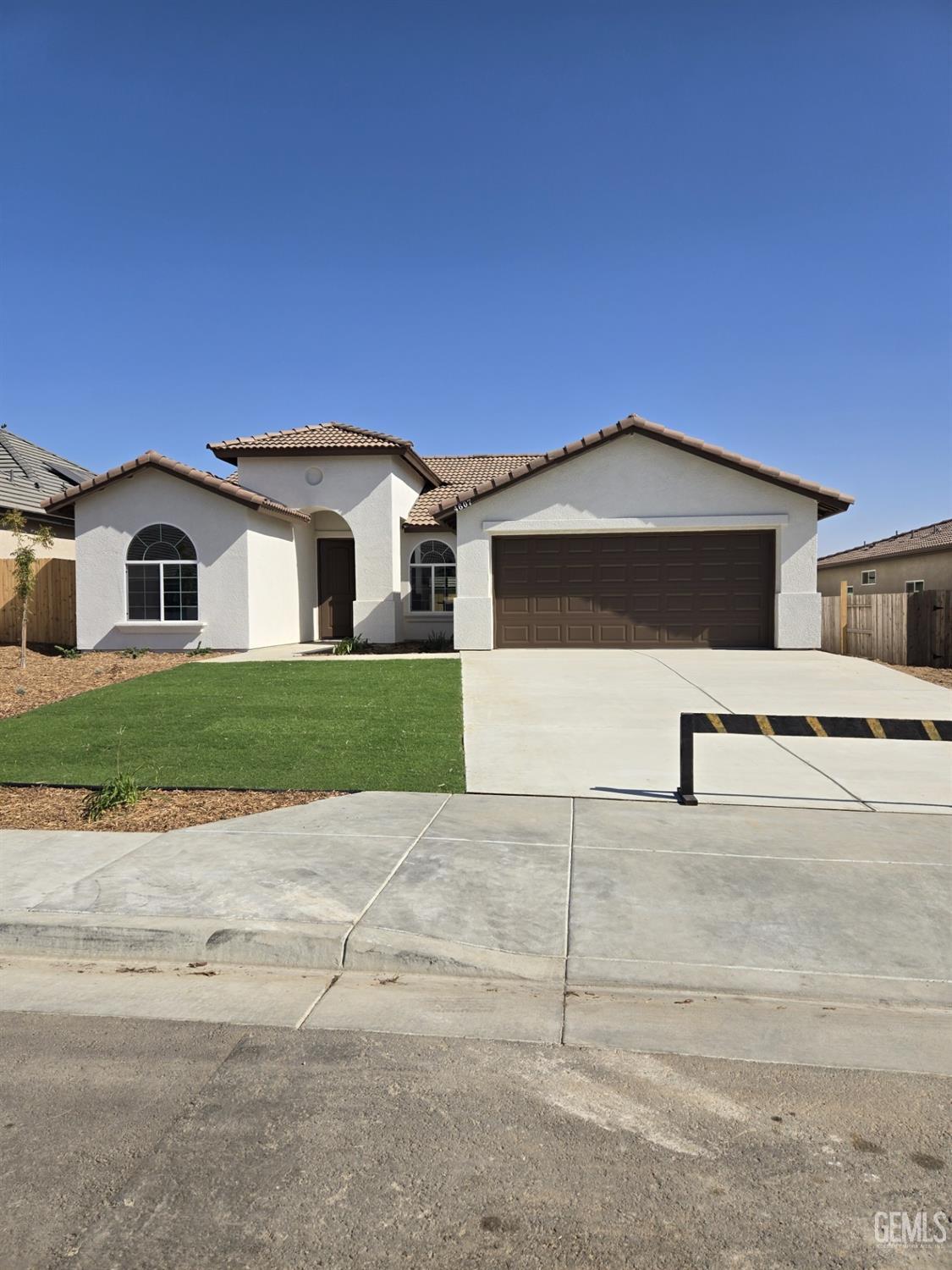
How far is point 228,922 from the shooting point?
455 cm

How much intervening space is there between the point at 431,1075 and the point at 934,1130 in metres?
1.89

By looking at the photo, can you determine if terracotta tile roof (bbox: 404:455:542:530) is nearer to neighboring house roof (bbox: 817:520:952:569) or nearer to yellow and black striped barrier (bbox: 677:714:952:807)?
neighboring house roof (bbox: 817:520:952:569)

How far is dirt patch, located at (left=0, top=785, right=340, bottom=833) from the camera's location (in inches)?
260

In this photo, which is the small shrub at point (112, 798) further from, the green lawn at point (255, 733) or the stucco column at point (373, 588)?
the stucco column at point (373, 588)

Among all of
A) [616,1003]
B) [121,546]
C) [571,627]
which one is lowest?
[616,1003]

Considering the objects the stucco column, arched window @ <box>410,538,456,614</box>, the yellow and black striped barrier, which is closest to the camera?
the yellow and black striped barrier

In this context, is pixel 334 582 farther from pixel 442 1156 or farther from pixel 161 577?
pixel 442 1156

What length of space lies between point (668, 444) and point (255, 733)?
12860mm

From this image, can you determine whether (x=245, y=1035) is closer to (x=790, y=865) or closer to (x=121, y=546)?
(x=790, y=865)

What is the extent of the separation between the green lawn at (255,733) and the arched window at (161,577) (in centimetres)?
481

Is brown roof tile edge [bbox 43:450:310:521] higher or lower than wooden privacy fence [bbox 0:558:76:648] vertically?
higher

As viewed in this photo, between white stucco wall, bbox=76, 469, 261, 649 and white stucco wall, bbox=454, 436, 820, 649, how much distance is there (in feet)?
17.3

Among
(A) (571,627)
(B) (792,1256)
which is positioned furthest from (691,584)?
(B) (792,1256)

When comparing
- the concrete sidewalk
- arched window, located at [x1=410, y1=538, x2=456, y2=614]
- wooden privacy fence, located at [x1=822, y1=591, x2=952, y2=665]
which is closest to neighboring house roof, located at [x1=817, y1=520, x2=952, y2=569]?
wooden privacy fence, located at [x1=822, y1=591, x2=952, y2=665]
